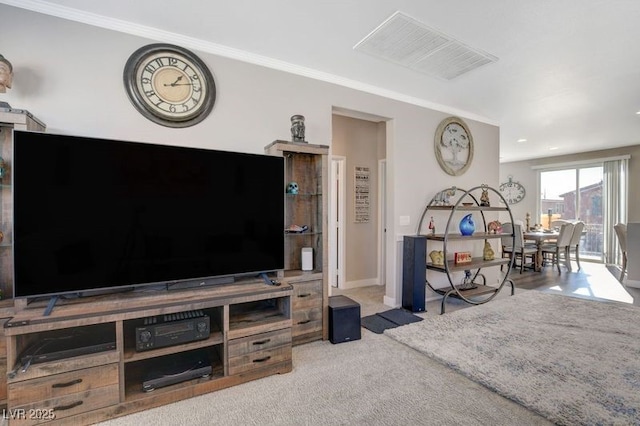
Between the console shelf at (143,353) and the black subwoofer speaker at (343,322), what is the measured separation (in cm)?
56

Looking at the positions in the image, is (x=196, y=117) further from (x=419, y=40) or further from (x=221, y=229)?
(x=419, y=40)

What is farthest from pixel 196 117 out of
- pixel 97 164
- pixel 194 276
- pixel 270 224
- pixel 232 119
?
pixel 194 276

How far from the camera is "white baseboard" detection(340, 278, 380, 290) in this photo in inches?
182

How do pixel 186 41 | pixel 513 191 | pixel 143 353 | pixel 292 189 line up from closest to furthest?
pixel 143 353, pixel 186 41, pixel 292 189, pixel 513 191

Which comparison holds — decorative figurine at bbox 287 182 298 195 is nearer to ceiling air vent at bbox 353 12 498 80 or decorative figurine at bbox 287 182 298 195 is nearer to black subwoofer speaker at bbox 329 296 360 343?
black subwoofer speaker at bbox 329 296 360 343

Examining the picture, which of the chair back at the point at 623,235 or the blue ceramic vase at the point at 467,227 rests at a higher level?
the blue ceramic vase at the point at 467,227

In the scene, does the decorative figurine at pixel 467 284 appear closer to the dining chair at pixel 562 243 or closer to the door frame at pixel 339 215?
the door frame at pixel 339 215

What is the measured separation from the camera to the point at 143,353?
182 cm

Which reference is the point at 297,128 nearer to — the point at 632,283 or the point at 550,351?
the point at 550,351

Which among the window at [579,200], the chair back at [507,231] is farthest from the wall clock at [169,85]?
the window at [579,200]

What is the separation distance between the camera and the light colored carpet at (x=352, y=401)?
173cm

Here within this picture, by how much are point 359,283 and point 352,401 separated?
113 inches

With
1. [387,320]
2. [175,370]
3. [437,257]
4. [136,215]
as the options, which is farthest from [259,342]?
[437,257]

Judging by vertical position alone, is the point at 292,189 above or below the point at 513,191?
below
